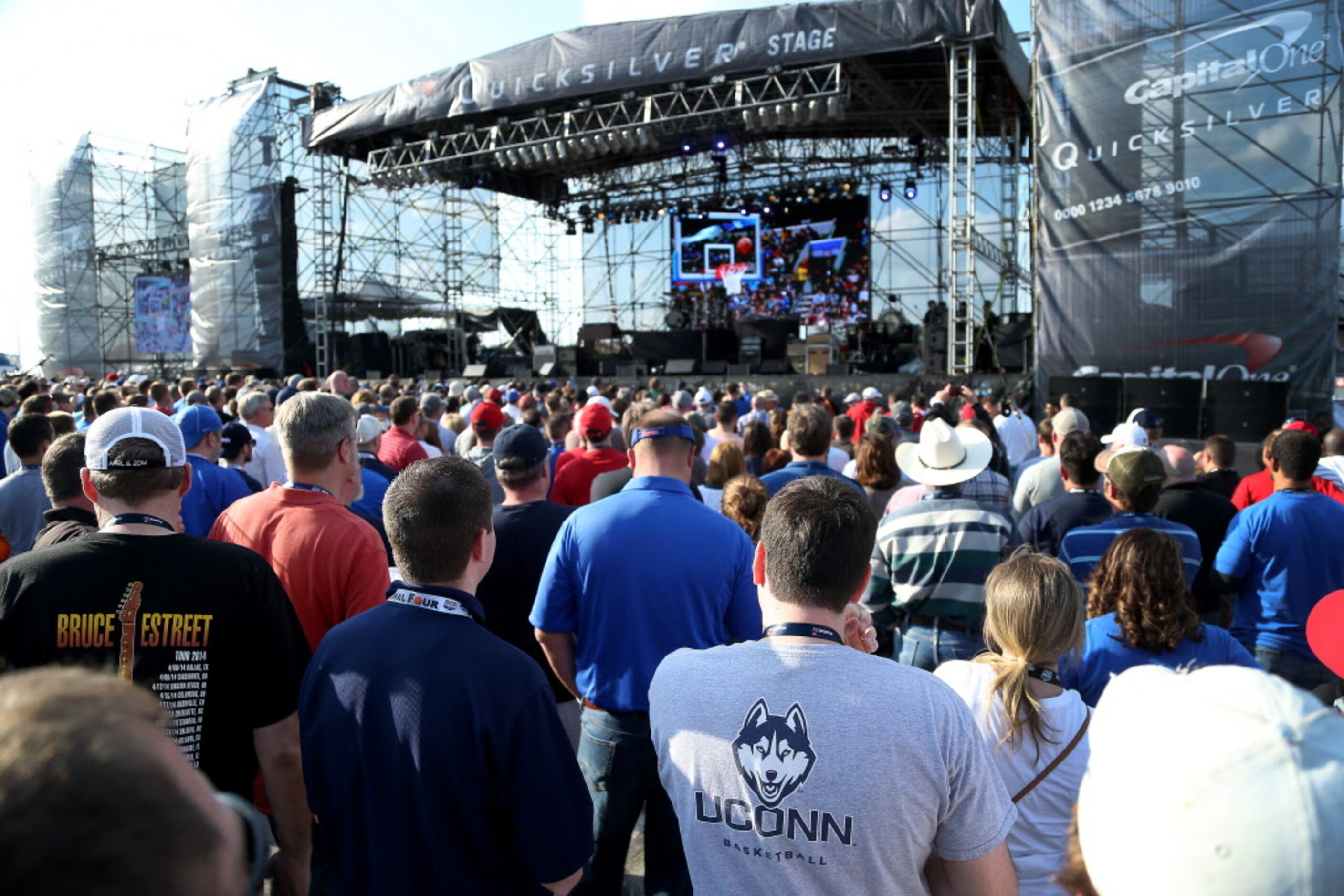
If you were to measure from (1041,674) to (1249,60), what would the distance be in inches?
444

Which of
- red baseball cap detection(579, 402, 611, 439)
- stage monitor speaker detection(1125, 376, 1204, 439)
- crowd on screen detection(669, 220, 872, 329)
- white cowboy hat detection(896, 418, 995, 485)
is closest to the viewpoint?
white cowboy hat detection(896, 418, 995, 485)

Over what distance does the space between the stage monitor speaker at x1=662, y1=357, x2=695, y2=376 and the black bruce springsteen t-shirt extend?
1956cm

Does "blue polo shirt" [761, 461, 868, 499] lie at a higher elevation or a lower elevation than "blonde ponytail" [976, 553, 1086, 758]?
higher

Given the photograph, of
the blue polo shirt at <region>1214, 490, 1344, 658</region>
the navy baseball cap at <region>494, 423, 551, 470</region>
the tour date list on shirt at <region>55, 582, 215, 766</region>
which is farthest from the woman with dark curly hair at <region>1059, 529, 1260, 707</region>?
the tour date list on shirt at <region>55, 582, 215, 766</region>

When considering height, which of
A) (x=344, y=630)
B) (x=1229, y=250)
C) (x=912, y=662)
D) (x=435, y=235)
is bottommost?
(x=912, y=662)

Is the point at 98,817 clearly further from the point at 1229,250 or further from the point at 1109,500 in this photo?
the point at 1229,250

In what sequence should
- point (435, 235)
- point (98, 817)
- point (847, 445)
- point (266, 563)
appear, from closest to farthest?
1. point (98, 817)
2. point (266, 563)
3. point (847, 445)
4. point (435, 235)

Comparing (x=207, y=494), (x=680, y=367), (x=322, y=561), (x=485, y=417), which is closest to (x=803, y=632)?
(x=322, y=561)

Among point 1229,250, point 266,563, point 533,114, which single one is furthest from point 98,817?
point 533,114

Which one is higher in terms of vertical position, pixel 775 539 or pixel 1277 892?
pixel 775 539

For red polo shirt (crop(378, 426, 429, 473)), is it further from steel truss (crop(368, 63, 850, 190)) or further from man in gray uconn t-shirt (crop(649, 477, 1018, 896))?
steel truss (crop(368, 63, 850, 190))

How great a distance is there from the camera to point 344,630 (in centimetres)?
177

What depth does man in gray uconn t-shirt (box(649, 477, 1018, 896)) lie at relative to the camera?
55.2 inches

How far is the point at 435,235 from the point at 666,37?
1393cm
